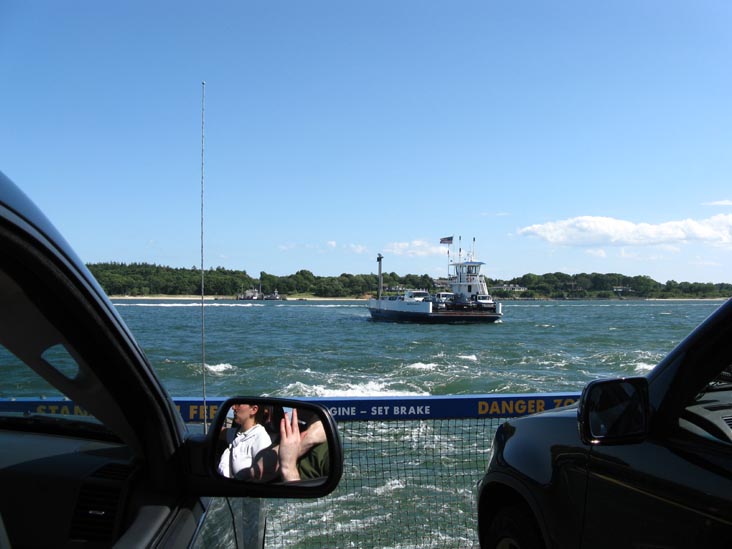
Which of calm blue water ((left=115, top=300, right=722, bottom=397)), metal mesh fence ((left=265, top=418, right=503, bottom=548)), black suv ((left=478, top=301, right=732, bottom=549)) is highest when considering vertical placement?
black suv ((left=478, top=301, right=732, bottom=549))

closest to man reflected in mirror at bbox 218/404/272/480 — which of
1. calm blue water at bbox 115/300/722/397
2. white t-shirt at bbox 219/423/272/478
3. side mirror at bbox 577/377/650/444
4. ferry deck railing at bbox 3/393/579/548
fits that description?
white t-shirt at bbox 219/423/272/478

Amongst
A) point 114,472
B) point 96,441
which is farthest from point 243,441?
point 96,441

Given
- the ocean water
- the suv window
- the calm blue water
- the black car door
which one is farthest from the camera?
the calm blue water

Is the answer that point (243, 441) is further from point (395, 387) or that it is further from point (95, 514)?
point (395, 387)

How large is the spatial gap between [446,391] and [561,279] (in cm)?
9601

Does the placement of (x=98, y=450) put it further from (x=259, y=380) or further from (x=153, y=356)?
(x=153, y=356)

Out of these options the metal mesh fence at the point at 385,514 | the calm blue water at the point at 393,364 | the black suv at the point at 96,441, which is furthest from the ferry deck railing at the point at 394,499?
the calm blue water at the point at 393,364

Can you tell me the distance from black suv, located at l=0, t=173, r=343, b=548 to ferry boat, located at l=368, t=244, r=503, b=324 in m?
56.3

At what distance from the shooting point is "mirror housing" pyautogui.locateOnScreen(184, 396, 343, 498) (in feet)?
5.17

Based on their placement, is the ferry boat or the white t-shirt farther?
the ferry boat

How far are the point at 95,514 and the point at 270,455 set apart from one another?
46 centimetres

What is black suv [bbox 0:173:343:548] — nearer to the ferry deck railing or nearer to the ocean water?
the ocean water

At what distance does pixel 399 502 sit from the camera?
5.89 meters

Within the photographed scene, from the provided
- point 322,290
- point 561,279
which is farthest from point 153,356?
point 322,290
